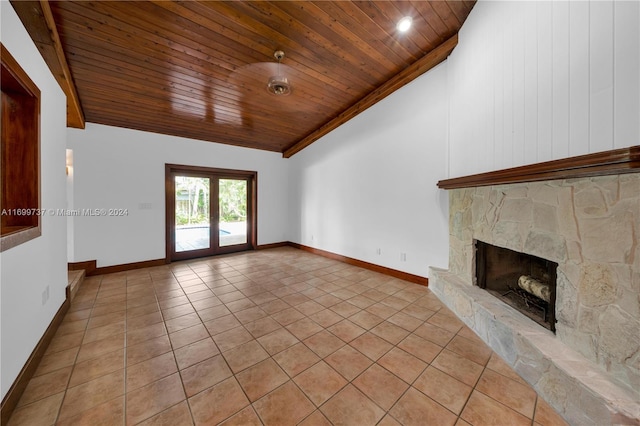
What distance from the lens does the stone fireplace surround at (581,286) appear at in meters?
1.26

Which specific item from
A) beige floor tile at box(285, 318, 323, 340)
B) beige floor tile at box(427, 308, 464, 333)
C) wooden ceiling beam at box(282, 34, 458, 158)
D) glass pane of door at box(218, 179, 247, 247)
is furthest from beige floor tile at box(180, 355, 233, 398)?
wooden ceiling beam at box(282, 34, 458, 158)

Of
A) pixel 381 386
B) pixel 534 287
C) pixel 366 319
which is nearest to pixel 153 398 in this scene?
pixel 381 386

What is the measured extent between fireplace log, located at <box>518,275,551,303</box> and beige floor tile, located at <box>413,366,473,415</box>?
3.62 ft

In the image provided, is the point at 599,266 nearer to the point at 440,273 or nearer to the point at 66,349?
the point at 440,273

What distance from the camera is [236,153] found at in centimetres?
560

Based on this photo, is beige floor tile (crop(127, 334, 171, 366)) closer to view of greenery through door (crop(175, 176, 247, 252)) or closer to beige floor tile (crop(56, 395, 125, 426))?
beige floor tile (crop(56, 395, 125, 426))

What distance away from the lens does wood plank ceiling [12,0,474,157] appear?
7.36ft

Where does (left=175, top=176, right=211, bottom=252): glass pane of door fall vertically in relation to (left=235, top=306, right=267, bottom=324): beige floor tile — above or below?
above

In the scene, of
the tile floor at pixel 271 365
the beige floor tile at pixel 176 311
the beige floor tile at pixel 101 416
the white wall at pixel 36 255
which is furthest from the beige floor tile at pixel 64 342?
the beige floor tile at pixel 101 416

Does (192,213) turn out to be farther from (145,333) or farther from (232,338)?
(232,338)

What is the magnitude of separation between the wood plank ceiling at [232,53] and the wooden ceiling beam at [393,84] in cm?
1

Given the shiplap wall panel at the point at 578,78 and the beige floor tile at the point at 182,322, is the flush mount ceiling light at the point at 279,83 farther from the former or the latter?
the beige floor tile at the point at 182,322

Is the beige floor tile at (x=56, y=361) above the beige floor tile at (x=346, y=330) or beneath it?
beneath

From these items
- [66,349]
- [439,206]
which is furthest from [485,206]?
[66,349]
